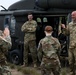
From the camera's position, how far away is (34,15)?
39.3 feet

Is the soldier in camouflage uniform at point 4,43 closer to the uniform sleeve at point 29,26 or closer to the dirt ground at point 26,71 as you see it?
the dirt ground at point 26,71

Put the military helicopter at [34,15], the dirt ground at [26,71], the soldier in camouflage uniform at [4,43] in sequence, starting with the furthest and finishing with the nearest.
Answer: the military helicopter at [34,15], the dirt ground at [26,71], the soldier in camouflage uniform at [4,43]

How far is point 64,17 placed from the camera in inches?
451

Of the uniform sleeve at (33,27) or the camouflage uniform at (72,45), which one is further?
the uniform sleeve at (33,27)

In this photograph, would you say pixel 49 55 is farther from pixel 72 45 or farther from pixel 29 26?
pixel 29 26

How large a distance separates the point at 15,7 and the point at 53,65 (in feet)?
20.9

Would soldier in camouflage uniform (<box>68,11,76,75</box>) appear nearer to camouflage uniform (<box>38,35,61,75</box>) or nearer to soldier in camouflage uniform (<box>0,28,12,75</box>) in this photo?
camouflage uniform (<box>38,35,61,75</box>)

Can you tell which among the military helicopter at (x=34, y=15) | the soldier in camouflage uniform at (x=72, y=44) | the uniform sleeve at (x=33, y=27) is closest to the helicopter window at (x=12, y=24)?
the military helicopter at (x=34, y=15)

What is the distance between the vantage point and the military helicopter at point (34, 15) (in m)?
11.3

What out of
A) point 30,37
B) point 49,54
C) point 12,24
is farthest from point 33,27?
point 49,54

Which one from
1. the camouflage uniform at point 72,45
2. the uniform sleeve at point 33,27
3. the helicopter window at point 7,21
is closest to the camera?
the camouflage uniform at point 72,45

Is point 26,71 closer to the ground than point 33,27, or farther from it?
closer to the ground

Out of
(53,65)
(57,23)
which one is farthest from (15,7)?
(53,65)

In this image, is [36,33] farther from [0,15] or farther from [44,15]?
[0,15]
